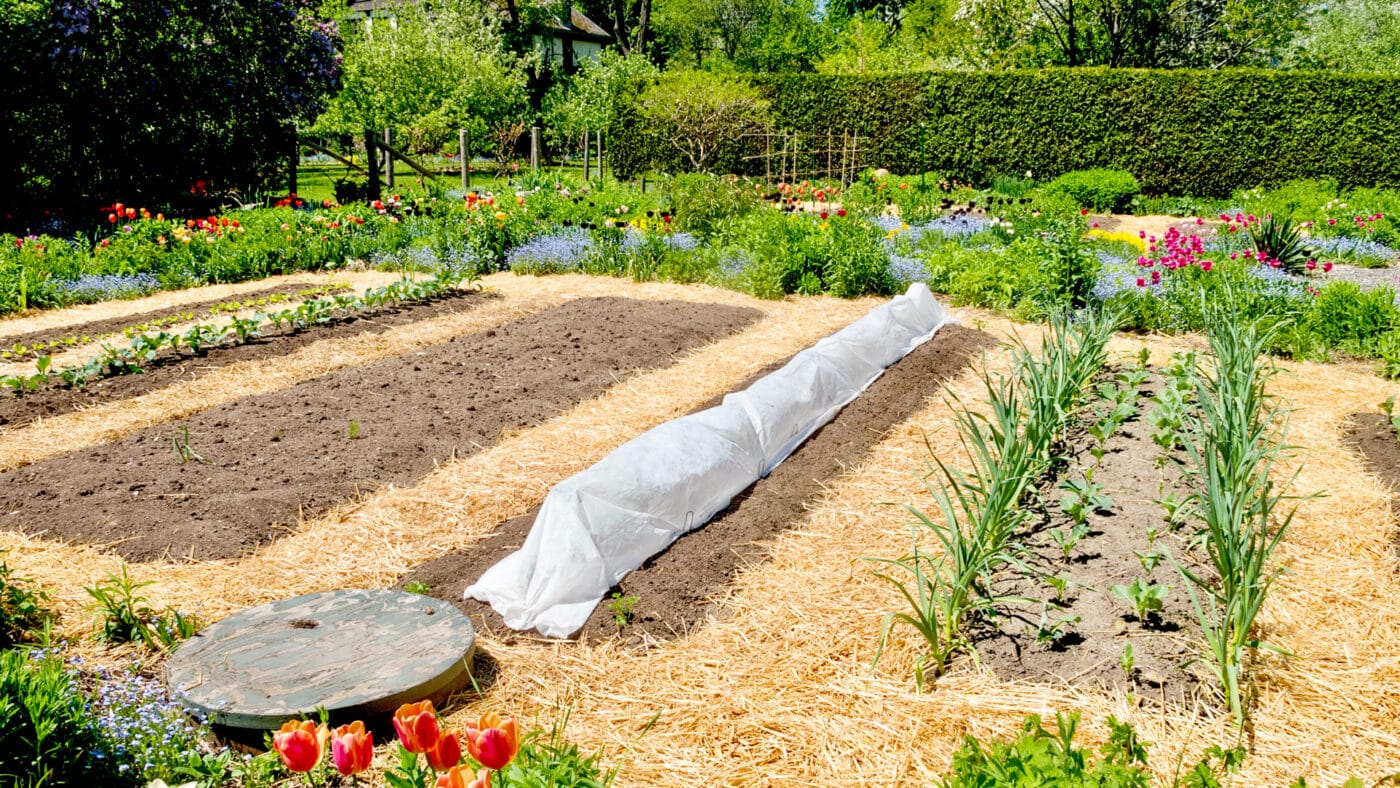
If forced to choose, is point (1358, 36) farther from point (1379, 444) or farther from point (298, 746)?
point (298, 746)

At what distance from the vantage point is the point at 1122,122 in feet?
56.9

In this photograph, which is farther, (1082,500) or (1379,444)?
(1379,444)

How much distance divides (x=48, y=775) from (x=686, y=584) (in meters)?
1.88

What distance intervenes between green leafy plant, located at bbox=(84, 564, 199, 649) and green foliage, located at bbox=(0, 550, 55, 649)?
16 cm

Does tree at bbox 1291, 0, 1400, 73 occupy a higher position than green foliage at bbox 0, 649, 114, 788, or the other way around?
tree at bbox 1291, 0, 1400, 73

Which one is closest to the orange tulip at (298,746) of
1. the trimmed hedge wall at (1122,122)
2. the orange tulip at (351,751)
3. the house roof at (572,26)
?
the orange tulip at (351,751)

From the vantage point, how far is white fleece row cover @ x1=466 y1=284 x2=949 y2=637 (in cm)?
315

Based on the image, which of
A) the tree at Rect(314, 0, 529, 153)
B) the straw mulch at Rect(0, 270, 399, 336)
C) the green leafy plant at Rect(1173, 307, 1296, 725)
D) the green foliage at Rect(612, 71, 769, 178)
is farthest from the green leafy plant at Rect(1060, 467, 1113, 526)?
the tree at Rect(314, 0, 529, 153)

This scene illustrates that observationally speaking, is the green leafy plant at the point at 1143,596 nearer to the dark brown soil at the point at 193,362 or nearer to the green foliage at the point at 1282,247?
the dark brown soil at the point at 193,362

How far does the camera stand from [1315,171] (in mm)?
16484

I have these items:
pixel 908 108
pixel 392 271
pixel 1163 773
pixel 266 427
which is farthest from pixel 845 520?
pixel 908 108

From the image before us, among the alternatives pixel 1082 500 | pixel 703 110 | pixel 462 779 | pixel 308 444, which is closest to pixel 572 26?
pixel 703 110

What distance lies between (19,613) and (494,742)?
7.94 ft

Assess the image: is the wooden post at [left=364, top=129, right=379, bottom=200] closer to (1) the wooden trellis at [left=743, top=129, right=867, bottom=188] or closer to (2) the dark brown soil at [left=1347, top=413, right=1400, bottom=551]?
(1) the wooden trellis at [left=743, top=129, right=867, bottom=188]
